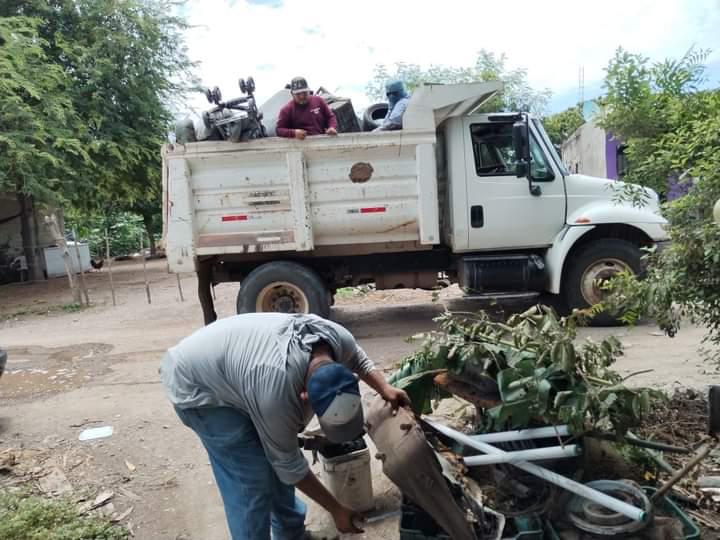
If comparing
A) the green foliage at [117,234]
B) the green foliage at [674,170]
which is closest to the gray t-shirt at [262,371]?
the green foliage at [674,170]

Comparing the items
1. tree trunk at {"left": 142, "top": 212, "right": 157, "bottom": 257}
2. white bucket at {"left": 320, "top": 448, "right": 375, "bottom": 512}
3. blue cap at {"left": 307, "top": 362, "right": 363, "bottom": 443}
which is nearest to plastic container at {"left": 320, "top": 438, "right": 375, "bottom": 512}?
white bucket at {"left": 320, "top": 448, "right": 375, "bottom": 512}

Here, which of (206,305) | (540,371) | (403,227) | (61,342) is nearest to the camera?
(540,371)

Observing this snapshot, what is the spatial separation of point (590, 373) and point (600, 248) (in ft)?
13.4

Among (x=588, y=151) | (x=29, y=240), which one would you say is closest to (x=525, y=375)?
(x=588, y=151)

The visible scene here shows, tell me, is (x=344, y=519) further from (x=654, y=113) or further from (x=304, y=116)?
(x=304, y=116)

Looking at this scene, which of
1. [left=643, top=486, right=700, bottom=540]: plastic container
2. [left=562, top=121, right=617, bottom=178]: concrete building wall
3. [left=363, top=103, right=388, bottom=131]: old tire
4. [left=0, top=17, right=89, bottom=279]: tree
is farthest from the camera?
[left=562, top=121, right=617, bottom=178]: concrete building wall

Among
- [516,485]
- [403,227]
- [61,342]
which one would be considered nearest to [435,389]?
[516,485]

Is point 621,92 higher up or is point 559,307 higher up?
point 621,92

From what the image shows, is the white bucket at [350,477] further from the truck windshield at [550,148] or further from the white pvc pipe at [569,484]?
the truck windshield at [550,148]

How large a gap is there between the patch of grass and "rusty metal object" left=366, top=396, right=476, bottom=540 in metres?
1.59

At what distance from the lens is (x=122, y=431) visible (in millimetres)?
4207

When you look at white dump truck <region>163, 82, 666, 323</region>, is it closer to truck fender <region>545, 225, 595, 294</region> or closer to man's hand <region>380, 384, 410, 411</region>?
truck fender <region>545, 225, 595, 294</region>

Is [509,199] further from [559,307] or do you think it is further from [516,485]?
[516,485]

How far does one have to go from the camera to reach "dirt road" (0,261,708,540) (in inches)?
126
